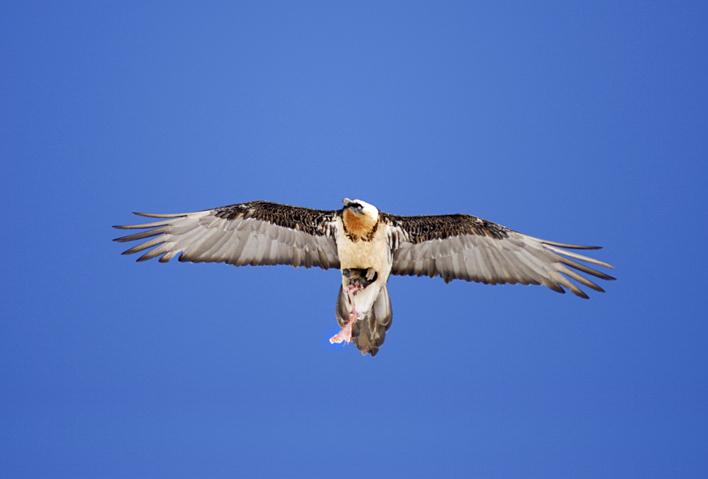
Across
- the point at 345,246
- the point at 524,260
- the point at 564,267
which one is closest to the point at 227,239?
the point at 345,246

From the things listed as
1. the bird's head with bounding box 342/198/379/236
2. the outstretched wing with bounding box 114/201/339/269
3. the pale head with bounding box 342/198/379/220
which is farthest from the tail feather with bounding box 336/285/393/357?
the pale head with bounding box 342/198/379/220

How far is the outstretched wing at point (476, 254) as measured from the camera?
21.5 feet

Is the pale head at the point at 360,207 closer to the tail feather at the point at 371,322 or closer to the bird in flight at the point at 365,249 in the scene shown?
the bird in flight at the point at 365,249

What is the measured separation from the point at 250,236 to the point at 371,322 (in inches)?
72.2

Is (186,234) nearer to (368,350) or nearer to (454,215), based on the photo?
(368,350)

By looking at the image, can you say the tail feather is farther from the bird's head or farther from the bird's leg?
the bird's head

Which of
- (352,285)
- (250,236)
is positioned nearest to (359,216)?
(352,285)

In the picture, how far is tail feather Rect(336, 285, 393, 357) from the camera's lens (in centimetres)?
656

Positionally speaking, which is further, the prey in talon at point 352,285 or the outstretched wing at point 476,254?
the outstretched wing at point 476,254

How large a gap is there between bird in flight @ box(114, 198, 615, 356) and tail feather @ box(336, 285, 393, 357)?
12 mm

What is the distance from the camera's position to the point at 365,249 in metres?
6.36

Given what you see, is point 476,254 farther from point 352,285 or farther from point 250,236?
point 250,236

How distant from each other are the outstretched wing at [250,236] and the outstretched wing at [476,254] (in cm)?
89

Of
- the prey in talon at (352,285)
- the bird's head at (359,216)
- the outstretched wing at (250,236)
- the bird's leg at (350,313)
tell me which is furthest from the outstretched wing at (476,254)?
the outstretched wing at (250,236)
